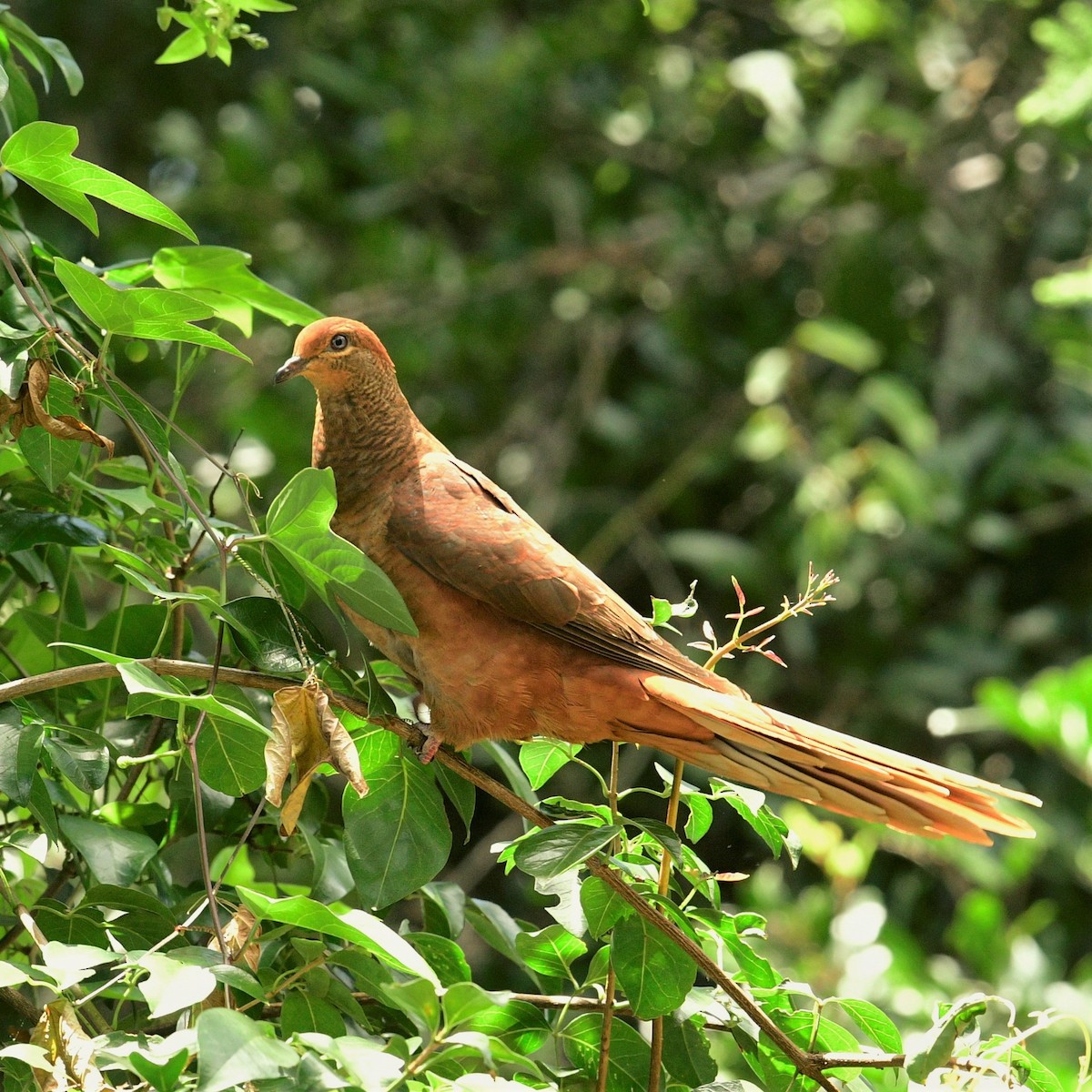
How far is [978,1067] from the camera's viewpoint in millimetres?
1564

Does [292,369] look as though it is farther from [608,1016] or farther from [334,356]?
[608,1016]

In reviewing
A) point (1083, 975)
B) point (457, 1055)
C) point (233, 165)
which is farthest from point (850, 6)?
point (457, 1055)

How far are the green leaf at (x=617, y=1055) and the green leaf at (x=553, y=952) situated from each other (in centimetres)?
9

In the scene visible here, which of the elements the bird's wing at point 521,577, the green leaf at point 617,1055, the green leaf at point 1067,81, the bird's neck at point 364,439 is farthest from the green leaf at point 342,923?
the green leaf at point 1067,81

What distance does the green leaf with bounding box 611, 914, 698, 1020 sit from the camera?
1.61 m

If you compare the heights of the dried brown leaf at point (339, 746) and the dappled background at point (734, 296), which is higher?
the dried brown leaf at point (339, 746)

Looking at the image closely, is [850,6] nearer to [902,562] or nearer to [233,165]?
[902,562]

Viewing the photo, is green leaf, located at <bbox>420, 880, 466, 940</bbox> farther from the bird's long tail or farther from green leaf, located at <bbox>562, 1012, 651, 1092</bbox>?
the bird's long tail

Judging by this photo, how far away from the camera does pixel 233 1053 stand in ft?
3.79

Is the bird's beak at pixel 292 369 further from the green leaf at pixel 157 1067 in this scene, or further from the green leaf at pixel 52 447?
the green leaf at pixel 157 1067

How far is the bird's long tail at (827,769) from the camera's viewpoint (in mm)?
1756

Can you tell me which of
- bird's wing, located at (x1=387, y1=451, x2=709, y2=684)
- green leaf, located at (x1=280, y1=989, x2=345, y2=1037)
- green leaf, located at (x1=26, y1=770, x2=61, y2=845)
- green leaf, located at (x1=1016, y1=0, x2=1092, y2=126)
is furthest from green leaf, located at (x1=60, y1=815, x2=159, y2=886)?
green leaf, located at (x1=1016, y1=0, x2=1092, y2=126)

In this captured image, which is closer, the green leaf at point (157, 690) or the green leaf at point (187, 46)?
the green leaf at point (157, 690)

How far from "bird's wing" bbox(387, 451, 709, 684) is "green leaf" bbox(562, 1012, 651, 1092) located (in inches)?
22.9
